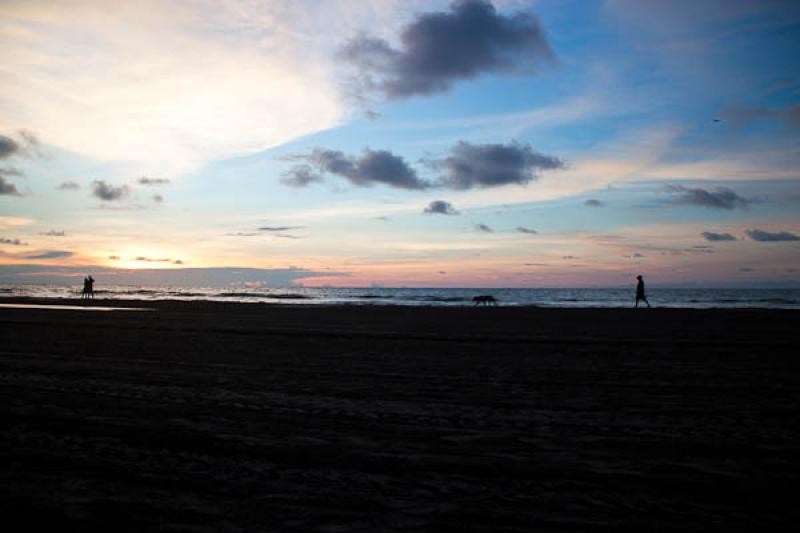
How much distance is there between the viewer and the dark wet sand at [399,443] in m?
3.59

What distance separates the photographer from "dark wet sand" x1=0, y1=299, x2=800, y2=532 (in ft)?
11.8

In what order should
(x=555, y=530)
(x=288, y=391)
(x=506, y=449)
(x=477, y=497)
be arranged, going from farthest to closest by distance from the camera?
(x=288, y=391) → (x=506, y=449) → (x=477, y=497) → (x=555, y=530)

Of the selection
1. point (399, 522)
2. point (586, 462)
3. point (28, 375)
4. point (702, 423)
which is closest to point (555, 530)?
point (399, 522)

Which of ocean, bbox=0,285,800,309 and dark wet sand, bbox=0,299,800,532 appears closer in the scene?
dark wet sand, bbox=0,299,800,532

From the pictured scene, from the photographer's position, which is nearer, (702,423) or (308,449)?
(308,449)

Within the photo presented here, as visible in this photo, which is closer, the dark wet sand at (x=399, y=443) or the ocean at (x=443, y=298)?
the dark wet sand at (x=399, y=443)

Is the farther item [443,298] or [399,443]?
[443,298]

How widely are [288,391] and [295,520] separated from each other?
Answer: 449cm

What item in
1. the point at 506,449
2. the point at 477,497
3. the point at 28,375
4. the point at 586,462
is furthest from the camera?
the point at 28,375

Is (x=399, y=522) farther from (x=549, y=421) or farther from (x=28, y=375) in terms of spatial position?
(x=28, y=375)

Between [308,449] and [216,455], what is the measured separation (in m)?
0.83

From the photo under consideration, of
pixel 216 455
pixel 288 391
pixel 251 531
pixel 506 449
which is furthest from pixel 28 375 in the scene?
pixel 506 449

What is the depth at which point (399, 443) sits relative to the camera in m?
5.21

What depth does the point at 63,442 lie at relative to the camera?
5160 millimetres
